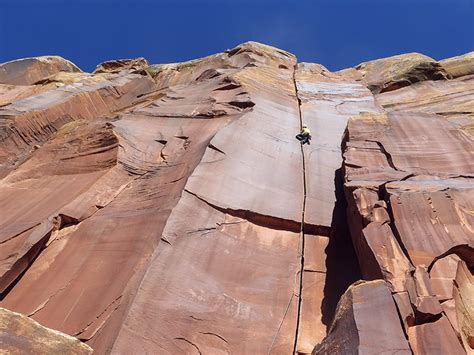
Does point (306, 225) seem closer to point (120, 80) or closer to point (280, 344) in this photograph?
point (280, 344)

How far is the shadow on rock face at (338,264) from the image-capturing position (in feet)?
36.4

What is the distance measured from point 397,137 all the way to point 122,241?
8112 mm

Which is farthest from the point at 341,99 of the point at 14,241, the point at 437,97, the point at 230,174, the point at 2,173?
the point at 14,241

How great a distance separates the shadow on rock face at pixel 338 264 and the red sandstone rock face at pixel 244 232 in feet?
0.12

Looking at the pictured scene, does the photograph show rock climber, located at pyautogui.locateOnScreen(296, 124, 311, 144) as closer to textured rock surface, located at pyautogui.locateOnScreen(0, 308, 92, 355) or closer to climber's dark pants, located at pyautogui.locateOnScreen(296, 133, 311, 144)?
climber's dark pants, located at pyautogui.locateOnScreen(296, 133, 311, 144)

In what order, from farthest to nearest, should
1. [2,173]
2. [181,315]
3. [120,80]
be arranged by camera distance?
[120,80]
[2,173]
[181,315]

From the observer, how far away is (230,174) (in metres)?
14.7

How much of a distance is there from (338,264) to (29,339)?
7.37m

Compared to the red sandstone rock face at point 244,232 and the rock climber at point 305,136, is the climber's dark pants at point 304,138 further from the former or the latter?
the red sandstone rock face at point 244,232

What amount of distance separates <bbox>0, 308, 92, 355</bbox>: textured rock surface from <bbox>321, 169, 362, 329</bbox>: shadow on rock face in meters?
5.39

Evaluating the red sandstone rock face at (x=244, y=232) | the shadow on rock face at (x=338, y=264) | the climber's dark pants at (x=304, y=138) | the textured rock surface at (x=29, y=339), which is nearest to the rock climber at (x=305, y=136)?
the climber's dark pants at (x=304, y=138)

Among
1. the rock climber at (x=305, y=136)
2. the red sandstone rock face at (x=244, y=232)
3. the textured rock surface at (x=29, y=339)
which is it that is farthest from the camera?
the rock climber at (x=305, y=136)

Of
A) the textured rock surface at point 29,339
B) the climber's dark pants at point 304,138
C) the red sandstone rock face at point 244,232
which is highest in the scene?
the climber's dark pants at point 304,138

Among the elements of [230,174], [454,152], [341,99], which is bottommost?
[230,174]
